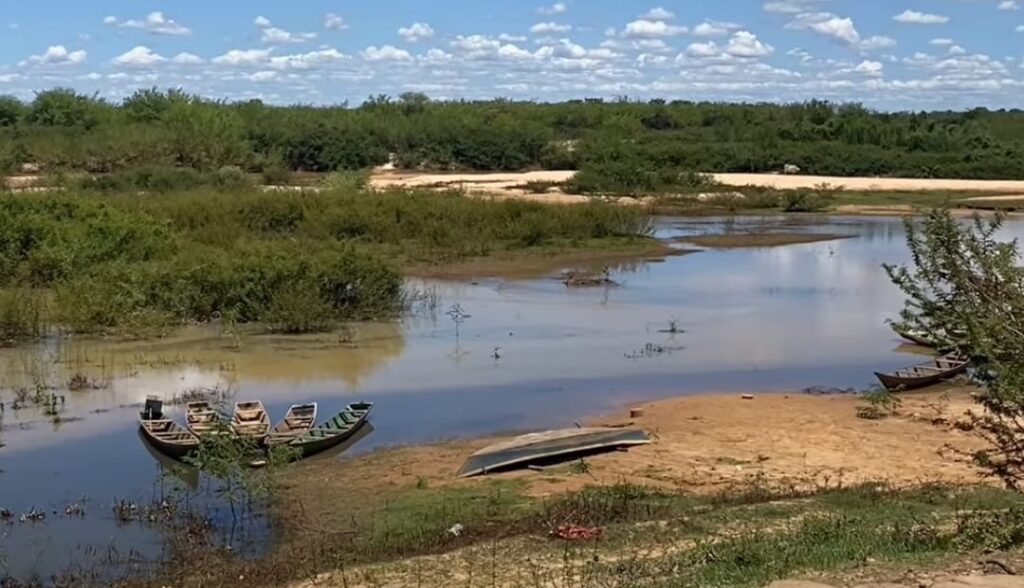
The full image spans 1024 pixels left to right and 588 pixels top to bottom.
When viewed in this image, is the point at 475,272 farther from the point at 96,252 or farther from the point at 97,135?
the point at 97,135

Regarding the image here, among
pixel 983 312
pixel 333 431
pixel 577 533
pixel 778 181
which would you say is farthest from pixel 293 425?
pixel 778 181

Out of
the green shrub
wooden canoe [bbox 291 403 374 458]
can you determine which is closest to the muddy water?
wooden canoe [bbox 291 403 374 458]

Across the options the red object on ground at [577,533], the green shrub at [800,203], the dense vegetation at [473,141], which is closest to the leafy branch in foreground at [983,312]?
the red object on ground at [577,533]

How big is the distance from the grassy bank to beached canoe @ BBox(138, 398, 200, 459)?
7.50 ft

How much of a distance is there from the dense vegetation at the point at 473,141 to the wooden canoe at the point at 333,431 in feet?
125

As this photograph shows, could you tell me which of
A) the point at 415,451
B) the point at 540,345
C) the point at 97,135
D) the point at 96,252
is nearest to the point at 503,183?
the point at 97,135

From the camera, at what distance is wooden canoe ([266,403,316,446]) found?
1373 centimetres

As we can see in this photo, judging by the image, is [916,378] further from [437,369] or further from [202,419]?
[202,419]

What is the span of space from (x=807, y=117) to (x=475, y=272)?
63063 mm

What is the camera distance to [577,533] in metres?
9.48

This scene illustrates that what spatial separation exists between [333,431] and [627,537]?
593 cm

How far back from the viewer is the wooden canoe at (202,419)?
13.2 metres

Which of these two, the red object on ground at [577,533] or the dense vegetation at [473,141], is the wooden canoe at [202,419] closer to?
the red object on ground at [577,533]

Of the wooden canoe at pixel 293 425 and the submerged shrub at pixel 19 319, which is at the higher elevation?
the submerged shrub at pixel 19 319
